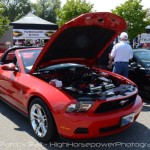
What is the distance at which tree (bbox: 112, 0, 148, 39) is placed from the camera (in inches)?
792

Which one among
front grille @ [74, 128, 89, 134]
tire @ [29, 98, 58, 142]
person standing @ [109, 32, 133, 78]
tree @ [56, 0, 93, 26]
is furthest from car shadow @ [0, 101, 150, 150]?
tree @ [56, 0, 93, 26]

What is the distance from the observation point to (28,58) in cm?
530

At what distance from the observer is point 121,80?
5.05m

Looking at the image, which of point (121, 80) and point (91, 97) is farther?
point (121, 80)

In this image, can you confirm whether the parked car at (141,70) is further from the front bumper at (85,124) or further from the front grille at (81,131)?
the front grille at (81,131)

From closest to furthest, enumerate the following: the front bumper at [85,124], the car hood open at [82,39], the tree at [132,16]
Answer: the front bumper at [85,124], the car hood open at [82,39], the tree at [132,16]

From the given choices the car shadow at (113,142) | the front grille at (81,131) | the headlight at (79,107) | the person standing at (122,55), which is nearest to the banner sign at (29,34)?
the person standing at (122,55)

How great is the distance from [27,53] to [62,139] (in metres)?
2.17

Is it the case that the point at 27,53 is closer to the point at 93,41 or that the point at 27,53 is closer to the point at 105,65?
the point at 93,41

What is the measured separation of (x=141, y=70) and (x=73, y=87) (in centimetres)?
275

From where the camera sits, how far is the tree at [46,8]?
76350 mm

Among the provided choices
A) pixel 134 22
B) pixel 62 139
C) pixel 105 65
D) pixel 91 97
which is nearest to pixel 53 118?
pixel 62 139

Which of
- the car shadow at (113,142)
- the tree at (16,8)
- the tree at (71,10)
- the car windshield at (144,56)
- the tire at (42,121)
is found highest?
the tree at (16,8)

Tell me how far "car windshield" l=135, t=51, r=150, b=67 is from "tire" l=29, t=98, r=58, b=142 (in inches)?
139
